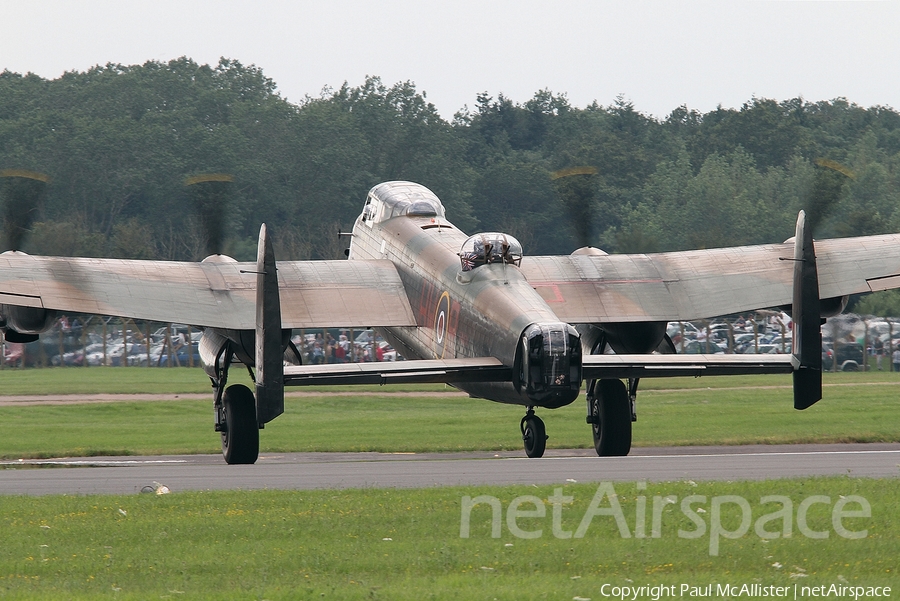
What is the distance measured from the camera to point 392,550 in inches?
576

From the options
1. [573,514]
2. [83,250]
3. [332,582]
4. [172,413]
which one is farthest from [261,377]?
[83,250]

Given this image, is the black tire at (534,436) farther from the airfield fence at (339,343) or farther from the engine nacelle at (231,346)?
the airfield fence at (339,343)

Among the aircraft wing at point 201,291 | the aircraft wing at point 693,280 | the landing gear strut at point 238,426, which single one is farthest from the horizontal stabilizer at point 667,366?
the landing gear strut at point 238,426

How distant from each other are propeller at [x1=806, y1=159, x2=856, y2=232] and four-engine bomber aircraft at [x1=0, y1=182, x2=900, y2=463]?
101cm

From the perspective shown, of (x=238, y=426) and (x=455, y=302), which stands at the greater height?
(x=455, y=302)

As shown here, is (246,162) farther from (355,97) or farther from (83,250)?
(83,250)

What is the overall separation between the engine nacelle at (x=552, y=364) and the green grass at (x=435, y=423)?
33.0ft

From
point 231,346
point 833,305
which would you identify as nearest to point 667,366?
point 833,305

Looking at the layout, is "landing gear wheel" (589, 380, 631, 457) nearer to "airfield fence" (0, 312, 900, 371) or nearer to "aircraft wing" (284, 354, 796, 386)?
"aircraft wing" (284, 354, 796, 386)

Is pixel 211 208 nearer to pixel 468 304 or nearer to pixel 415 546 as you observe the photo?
pixel 468 304

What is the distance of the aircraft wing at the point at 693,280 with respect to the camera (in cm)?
2834

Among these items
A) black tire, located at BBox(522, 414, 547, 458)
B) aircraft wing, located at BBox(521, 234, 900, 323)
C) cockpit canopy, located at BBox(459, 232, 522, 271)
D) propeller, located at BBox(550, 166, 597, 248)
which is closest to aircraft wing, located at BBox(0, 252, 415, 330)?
cockpit canopy, located at BBox(459, 232, 522, 271)

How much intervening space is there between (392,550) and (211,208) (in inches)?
648

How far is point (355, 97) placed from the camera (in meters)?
135
